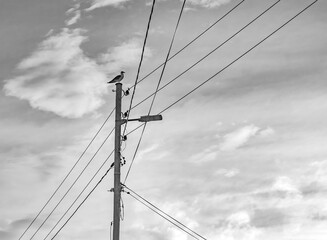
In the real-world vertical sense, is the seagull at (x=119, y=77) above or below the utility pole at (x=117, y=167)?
above

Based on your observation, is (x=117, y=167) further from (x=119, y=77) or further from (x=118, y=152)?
(x=119, y=77)

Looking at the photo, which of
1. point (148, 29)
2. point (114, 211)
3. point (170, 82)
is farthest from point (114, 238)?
point (148, 29)

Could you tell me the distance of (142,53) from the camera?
19.7 meters

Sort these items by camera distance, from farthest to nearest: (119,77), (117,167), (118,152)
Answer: (119,77) < (118,152) < (117,167)

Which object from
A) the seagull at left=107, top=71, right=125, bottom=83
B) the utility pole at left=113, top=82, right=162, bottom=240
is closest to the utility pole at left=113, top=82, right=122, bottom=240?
the utility pole at left=113, top=82, right=162, bottom=240

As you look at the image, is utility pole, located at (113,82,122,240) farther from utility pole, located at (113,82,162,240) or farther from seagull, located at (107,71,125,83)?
seagull, located at (107,71,125,83)

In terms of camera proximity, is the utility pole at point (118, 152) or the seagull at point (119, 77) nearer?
the utility pole at point (118, 152)

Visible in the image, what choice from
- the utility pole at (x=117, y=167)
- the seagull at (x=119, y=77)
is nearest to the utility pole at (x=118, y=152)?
the utility pole at (x=117, y=167)

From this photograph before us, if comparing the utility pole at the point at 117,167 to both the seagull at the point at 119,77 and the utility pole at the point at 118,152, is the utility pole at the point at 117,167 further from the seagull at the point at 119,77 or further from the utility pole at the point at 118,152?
the seagull at the point at 119,77

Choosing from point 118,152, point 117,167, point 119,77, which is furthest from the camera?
point 119,77

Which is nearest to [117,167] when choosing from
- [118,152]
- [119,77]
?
[118,152]

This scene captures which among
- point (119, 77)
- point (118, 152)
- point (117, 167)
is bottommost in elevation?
point (117, 167)

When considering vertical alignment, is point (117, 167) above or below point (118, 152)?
below

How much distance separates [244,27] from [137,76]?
5.75 m
